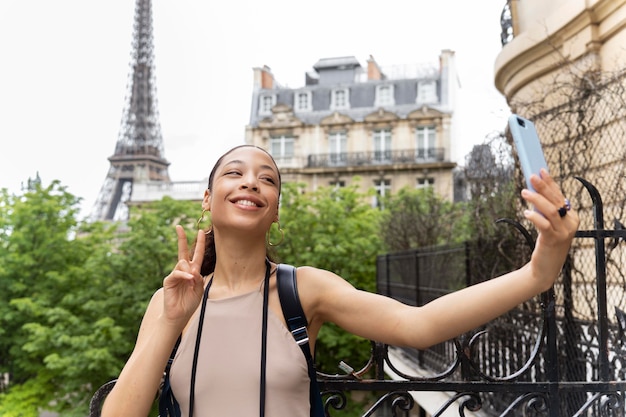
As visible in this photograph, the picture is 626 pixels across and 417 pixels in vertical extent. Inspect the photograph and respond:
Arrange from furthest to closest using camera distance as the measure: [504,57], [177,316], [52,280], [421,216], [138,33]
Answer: [138,33], [52,280], [421,216], [504,57], [177,316]

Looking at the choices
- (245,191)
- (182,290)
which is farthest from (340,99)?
(182,290)

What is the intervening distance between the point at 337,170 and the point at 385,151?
281cm

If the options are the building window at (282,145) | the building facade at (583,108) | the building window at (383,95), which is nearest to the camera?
the building facade at (583,108)

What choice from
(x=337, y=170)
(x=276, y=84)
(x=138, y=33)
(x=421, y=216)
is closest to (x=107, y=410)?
(x=421, y=216)

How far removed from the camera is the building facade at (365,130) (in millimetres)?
33594

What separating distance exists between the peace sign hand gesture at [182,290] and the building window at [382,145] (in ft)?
107

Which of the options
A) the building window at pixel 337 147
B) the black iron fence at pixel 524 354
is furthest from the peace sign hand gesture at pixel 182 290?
the building window at pixel 337 147

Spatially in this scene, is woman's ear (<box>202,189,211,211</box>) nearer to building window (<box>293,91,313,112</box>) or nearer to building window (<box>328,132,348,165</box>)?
building window (<box>328,132,348,165</box>)

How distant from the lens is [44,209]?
16703 millimetres

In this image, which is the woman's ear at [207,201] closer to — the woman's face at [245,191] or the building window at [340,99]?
the woman's face at [245,191]

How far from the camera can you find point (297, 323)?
1711 millimetres

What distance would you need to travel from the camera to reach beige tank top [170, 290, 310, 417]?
1585 mm

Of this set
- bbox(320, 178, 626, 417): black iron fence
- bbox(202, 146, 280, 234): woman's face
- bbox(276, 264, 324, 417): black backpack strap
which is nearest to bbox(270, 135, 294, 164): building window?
bbox(320, 178, 626, 417): black iron fence

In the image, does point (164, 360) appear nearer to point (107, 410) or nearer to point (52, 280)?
point (107, 410)
